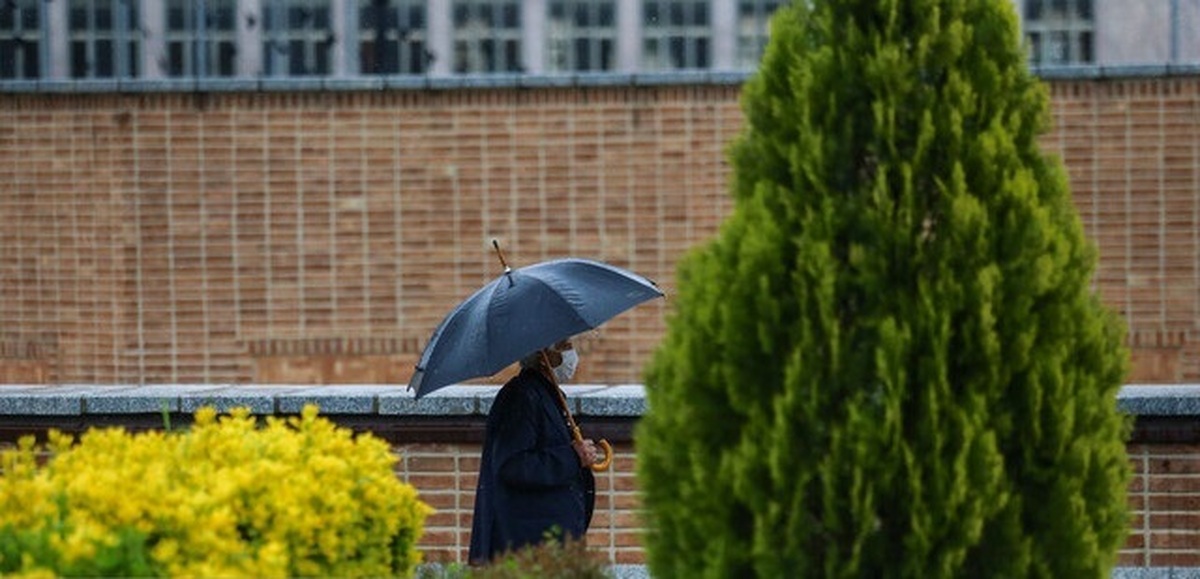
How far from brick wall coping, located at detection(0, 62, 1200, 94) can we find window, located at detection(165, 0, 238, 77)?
0.27m

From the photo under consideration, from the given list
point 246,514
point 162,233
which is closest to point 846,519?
point 246,514

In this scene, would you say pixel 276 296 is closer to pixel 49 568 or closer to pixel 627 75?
pixel 627 75

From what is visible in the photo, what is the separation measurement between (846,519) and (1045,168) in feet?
2.96

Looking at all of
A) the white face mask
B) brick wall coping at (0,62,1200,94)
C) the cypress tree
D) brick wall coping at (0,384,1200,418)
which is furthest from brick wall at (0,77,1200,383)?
the cypress tree

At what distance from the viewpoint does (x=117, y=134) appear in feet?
47.6

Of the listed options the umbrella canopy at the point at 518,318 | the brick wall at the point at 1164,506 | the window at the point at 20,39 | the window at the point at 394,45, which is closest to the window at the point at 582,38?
the window at the point at 394,45

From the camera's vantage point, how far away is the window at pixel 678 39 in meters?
14.6

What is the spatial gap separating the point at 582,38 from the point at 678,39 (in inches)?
23.1

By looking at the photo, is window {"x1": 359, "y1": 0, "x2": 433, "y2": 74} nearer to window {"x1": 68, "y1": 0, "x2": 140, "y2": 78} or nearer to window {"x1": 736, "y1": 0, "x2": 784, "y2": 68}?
window {"x1": 68, "y1": 0, "x2": 140, "y2": 78}

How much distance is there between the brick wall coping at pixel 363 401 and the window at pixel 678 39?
5.50m

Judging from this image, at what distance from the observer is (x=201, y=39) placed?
14.7 meters

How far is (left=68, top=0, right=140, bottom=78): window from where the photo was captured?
14719mm

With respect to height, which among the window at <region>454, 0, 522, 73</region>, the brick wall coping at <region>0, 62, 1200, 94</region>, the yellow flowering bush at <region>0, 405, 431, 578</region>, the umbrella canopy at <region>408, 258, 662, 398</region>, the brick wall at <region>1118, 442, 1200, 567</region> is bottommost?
the brick wall at <region>1118, 442, 1200, 567</region>

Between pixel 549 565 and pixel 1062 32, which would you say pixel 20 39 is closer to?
pixel 1062 32
